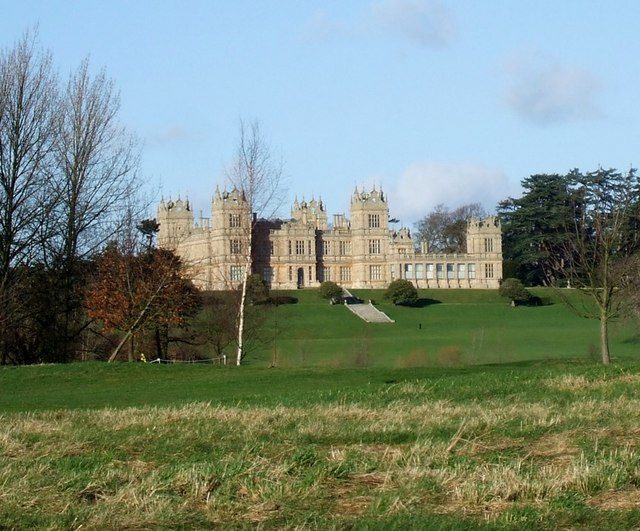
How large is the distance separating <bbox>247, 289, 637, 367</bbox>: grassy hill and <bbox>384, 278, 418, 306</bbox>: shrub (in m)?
0.77

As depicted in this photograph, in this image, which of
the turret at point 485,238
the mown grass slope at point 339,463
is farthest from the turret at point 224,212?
the mown grass slope at point 339,463

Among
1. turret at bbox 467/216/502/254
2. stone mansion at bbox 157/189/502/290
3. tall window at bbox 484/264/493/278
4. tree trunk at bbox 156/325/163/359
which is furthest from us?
tall window at bbox 484/264/493/278

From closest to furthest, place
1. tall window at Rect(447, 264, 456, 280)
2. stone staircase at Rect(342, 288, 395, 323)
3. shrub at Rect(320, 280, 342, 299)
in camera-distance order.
Result: stone staircase at Rect(342, 288, 395, 323)
shrub at Rect(320, 280, 342, 299)
tall window at Rect(447, 264, 456, 280)

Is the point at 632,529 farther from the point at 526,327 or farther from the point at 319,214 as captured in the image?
the point at 319,214

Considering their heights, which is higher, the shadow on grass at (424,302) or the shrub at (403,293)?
the shrub at (403,293)

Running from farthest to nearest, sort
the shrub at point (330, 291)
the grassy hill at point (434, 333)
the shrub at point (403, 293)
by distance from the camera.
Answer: the shrub at point (330, 291) → the shrub at point (403, 293) → the grassy hill at point (434, 333)

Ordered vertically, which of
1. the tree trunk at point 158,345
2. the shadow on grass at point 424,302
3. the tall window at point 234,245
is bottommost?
the tree trunk at point 158,345

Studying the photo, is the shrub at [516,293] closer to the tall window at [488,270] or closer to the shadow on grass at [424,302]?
the shadow on grass at [424,302]

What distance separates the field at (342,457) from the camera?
7277 millimetres

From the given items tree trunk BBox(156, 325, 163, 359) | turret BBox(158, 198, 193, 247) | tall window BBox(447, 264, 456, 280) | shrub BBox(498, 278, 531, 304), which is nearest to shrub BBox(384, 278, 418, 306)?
shrub BBox(498, 278, 531, 304)

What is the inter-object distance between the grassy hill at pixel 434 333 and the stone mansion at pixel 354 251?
5.93 m

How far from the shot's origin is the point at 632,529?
6977 mm

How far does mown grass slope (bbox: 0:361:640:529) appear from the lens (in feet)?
23.8

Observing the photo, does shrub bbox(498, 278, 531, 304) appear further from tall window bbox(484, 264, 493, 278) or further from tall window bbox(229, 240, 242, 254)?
tall window bbox(229, 240, 242, 254)
